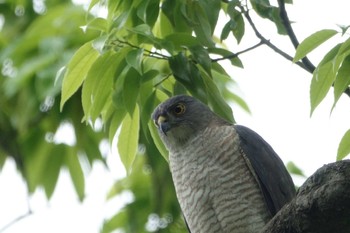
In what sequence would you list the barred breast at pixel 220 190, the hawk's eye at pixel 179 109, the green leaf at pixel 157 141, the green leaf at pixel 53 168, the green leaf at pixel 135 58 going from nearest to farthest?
the green leaf at pixel 135 58 → the barred breast at pixel 220 190 → the green leaf at pixel 157 141 → the hawk's eye at pixel 179 109 → the green leaf at pixel 53 168

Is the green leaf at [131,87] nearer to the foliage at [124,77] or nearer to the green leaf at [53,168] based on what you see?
the foliage at [124,77]

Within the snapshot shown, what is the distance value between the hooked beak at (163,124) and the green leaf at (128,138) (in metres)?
1.06

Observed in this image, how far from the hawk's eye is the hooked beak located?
0.13m

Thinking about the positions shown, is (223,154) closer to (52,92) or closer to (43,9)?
(52,92)

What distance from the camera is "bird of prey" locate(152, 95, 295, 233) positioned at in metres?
5.90

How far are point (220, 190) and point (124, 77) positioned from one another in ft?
3.92

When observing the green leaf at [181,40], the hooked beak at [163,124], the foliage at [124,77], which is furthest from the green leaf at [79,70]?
the hooked beak at [163,124]

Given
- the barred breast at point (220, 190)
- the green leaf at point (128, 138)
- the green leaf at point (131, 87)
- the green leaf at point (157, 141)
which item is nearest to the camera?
the green leaf at point (131, 87)

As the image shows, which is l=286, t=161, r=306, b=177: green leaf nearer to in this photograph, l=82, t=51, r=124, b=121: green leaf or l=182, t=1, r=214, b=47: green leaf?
l=182, t=1, r=214, b=47: green leaf

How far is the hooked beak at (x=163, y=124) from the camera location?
6.78m

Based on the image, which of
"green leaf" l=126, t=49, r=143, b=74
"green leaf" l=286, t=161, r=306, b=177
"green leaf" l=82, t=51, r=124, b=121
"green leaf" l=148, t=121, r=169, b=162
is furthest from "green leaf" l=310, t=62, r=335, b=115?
"green leaf" l=286, t=161, r=306, b=177

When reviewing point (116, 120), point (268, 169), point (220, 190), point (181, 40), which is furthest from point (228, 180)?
point (181, 40)

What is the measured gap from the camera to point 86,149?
25.1 feet

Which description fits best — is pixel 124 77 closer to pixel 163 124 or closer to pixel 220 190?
pixel 220 190
